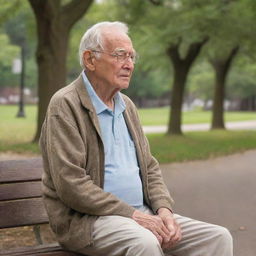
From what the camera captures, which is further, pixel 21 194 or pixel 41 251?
pixel 21 194

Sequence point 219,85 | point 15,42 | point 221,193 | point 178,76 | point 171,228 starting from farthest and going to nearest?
point 15,42 → point 219,85 → point 178,76 → point 221,193 → point 171,228

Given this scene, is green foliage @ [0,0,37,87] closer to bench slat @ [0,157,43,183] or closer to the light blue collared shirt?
bench slat @ [0,157,43,183]

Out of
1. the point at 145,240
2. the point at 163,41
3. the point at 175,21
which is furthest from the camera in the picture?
the point at 163,41

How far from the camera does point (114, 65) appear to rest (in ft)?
10.4

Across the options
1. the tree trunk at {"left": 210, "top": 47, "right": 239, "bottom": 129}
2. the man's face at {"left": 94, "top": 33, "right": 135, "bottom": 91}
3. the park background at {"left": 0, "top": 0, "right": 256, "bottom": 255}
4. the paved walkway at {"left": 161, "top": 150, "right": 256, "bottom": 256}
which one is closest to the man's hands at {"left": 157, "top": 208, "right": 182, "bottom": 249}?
the man's face at {"left": 94, "top": 33, "right": 135, "bottom": 91}

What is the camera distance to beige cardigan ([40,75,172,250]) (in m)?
2.92

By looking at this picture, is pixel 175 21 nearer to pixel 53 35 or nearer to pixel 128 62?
pixel 53 35

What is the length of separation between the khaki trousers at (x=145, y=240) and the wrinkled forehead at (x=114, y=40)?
3.00 feet

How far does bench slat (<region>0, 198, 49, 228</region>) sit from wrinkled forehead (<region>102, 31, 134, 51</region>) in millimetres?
1114

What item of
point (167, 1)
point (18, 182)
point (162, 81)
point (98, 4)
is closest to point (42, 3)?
point (167, 1)

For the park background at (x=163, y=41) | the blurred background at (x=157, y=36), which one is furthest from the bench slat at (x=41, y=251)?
the blurred background at (x=157, y=36)

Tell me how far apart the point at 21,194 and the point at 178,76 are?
17.1 meters

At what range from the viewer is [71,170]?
2.91 meters

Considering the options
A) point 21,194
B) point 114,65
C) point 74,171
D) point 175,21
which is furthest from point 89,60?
point 175,21
